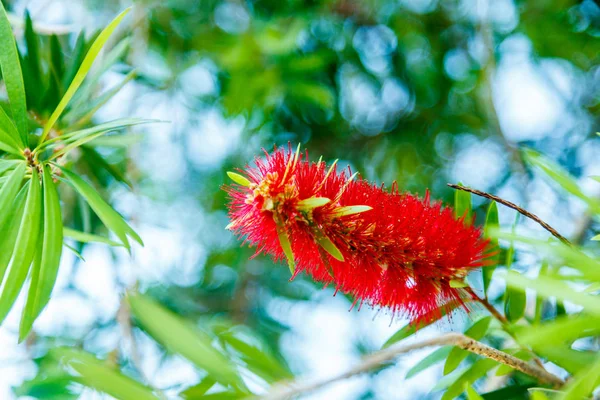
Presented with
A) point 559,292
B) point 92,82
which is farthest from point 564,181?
point 92,82

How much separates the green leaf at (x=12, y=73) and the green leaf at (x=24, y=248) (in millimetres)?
61

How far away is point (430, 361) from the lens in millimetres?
716

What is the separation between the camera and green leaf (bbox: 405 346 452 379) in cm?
71

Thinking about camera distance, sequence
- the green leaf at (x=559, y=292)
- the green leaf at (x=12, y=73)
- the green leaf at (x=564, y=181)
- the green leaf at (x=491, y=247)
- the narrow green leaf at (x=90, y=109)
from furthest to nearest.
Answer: the narrow green leaf at (x=90, y=109), the green leaf at (x=491, y=247), the green leaf at (x=12, y=73), the green leaf at (x=564, y=181), the green leaf at (x=559, y=292)

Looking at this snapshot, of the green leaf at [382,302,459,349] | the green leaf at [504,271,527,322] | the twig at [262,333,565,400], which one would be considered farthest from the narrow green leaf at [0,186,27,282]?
the green leaf at [504,271,527,322]

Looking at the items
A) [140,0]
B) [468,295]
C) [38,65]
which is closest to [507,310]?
[468,295]

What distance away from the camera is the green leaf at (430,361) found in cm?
71

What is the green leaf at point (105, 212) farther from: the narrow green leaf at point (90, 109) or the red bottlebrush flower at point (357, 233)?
the narrow green leaf at point (90, 109)

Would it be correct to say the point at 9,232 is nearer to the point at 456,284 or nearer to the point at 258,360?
the point at 258,360

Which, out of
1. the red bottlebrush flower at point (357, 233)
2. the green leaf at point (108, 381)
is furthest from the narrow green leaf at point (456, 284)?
the green leaf at point (108, 381)

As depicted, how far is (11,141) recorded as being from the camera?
0.57 metres

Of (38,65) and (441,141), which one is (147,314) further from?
(441,141)

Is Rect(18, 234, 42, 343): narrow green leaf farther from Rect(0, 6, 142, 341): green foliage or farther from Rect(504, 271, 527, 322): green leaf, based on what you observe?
Rect(504, 271, 527, 322): green leaf

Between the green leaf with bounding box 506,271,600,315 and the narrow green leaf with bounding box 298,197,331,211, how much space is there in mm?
184
